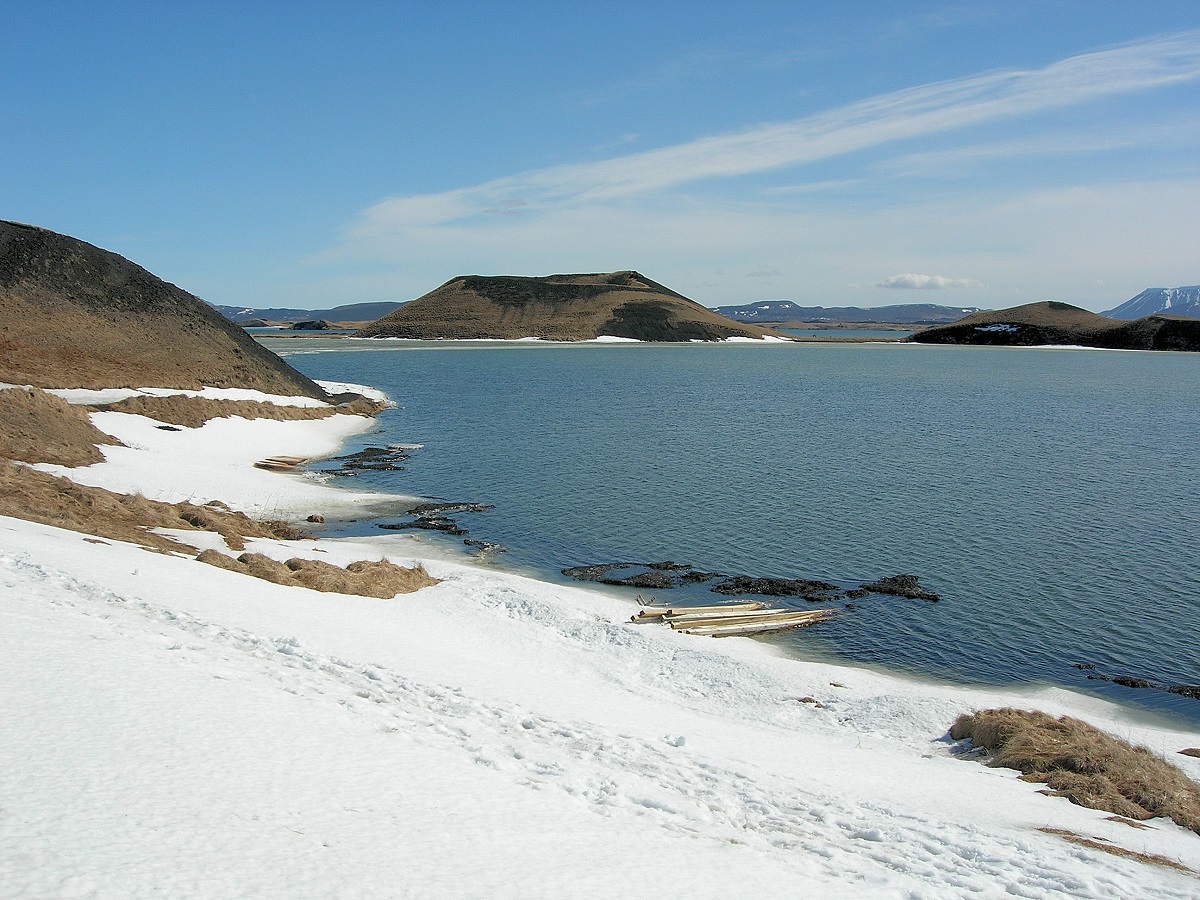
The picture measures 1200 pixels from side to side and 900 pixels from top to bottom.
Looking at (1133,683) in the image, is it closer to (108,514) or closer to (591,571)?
(591,571)

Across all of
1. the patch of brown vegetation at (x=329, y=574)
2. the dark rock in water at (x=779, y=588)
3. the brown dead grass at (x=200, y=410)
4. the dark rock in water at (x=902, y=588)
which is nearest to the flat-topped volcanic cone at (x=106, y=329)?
the brown dead grass at (x=200, y=410)

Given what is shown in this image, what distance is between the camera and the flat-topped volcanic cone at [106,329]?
43.6 meters

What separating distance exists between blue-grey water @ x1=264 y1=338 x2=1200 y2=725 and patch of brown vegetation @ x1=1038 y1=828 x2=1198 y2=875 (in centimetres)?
682

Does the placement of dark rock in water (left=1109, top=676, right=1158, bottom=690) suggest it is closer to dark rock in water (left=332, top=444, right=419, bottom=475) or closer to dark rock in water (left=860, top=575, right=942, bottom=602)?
dark rock in water (left=860, top=575, right=942, bottom=602)

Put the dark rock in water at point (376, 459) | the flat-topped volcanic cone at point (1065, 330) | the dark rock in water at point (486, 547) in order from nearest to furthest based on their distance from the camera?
the dark rock in water at point (486, 547), the dark rock in water at point (376, 459), the flat-topped volcanic cone at point (1065, 330)

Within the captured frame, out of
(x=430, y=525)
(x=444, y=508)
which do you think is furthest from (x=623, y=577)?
(x=444, y=508)

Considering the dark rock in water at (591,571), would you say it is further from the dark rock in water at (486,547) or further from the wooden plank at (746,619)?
the wooden plank at (746,619)

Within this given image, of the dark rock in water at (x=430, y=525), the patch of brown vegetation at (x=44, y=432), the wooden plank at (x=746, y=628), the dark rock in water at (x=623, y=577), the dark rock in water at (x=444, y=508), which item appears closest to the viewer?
the wooden plank at (x=746, y=628)

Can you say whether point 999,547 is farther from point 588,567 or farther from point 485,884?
point 485,884

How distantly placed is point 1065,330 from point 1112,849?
193 metres

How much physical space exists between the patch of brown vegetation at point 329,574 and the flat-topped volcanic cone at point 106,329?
28.2m

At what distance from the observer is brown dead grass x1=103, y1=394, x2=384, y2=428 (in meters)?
37.3

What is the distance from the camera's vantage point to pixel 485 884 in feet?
21.1

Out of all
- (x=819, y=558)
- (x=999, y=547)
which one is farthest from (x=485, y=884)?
(x=999, y=547)
